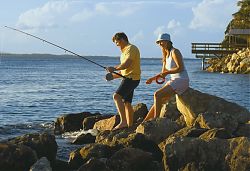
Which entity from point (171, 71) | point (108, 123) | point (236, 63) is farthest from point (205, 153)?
point (236, 63)

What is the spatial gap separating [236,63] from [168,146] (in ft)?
138

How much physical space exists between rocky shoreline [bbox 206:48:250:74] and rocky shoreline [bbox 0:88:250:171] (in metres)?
36.7

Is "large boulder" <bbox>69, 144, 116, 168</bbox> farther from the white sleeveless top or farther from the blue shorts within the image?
the white sleeveless top

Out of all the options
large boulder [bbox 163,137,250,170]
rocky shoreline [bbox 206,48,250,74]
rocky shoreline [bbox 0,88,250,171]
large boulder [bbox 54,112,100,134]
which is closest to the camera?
large boulder [bbox 163,137,250,170]

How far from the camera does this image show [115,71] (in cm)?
991

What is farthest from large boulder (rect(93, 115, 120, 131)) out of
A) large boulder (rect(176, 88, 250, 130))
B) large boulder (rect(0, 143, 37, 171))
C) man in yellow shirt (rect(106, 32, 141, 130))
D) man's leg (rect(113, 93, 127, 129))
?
large boulder (rect(0, 143, 37, 171))

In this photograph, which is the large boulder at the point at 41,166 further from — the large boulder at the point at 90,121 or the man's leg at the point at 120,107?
the large boulder at the point at 90,121

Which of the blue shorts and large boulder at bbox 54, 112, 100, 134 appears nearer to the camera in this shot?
the blue shorts

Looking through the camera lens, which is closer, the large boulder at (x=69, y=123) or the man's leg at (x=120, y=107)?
the man's leg at (x=120, y=107)

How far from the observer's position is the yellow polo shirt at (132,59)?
952 cm

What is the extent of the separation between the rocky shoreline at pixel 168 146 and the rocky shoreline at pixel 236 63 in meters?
36.7

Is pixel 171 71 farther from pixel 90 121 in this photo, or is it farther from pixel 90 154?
pixel 90 121

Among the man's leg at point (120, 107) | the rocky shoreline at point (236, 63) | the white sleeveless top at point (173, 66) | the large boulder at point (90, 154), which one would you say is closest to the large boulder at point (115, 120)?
the man's leg at point (120, 107)

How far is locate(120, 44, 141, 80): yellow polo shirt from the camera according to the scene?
952cm
